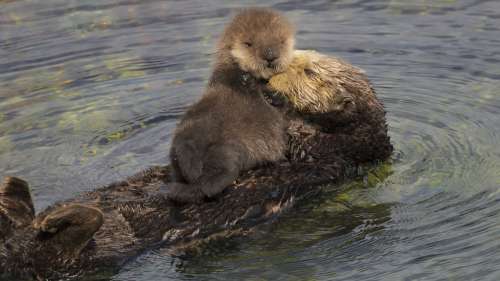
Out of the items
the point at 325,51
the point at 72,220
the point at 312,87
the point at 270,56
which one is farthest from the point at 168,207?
the point at 325,51

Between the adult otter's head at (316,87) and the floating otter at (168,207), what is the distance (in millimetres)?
14

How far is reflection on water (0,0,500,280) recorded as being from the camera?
506 centimetres

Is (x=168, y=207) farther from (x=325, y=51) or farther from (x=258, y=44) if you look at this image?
(x=325, y=51)

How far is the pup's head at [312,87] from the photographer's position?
575cm

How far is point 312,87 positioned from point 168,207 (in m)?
1.25

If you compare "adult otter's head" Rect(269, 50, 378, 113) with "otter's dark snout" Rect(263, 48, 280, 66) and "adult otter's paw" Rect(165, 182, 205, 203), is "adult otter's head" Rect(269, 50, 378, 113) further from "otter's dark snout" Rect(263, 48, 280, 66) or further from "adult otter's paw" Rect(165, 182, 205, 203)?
"adult otter's paw" Rect(165, 182, 205, 203)

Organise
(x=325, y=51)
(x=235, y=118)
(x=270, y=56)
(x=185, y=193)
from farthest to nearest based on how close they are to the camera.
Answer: (x=325, y=51)
(x=270, y=56)
(x=235, y=118)
(x=185, y=193)

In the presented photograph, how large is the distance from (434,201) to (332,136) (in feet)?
2.40

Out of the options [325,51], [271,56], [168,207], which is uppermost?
[271,56]

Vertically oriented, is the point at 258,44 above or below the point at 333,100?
above

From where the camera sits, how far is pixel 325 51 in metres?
8.34

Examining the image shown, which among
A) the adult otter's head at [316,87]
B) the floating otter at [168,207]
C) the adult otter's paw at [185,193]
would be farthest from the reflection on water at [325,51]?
the adult otter's head at [316,87]

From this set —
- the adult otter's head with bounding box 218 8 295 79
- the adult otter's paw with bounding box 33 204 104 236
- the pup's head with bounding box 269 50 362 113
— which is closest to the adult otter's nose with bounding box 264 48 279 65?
the adult otter's head with bounding box 218 8 295 79

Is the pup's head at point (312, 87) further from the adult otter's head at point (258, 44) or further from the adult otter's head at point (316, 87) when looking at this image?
the adult otter's head at point (258, 44)
